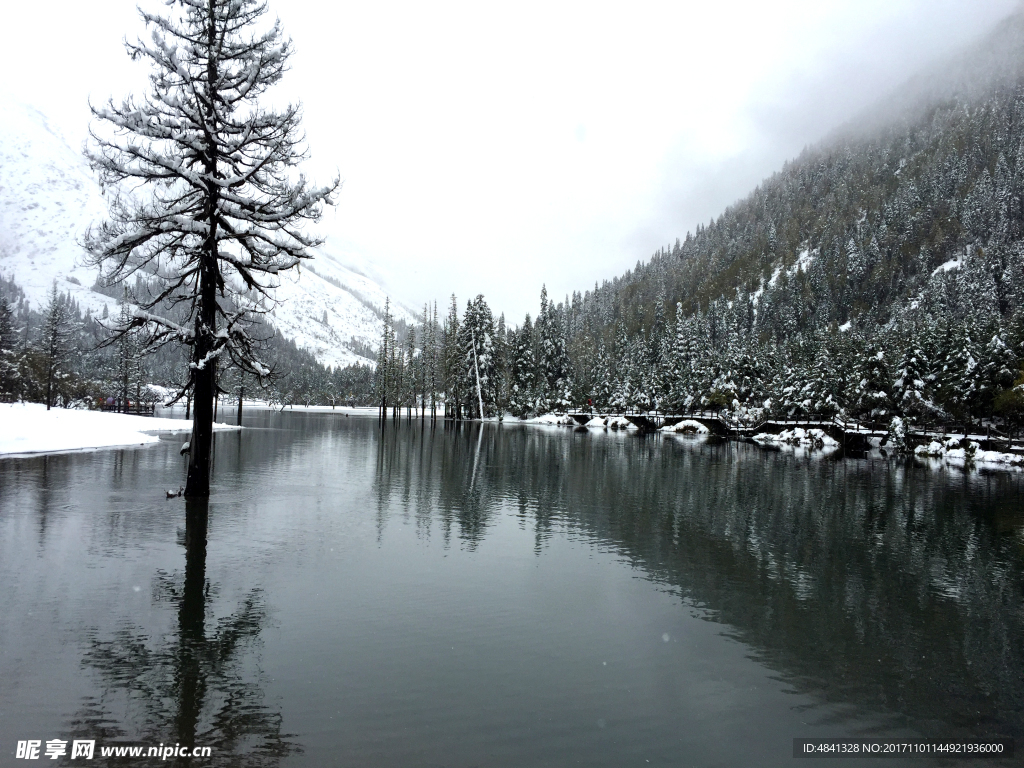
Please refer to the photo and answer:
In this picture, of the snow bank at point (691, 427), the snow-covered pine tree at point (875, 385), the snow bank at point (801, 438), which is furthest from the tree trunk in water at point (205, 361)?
the snow bank at point (691, 427)

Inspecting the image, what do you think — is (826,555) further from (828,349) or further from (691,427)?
(828,349)

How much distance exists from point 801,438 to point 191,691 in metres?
72.6

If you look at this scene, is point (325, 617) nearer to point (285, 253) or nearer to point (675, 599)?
point (675, 599)

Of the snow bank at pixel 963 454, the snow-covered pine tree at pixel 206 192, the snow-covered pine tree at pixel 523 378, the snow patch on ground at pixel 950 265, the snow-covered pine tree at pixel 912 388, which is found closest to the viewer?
the snow-covered pine tree at pixel 206 192

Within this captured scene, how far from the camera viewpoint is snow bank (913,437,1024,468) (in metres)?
48.4

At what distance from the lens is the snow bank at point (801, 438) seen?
65938 millimetres

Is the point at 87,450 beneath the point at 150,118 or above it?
beneath

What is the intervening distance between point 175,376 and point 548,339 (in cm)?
14743

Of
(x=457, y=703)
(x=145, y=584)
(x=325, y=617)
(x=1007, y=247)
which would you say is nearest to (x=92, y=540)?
(x=145, y=584)

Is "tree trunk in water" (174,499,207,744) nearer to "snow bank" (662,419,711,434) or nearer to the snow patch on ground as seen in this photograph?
"snow bank" (662,419,711,434)

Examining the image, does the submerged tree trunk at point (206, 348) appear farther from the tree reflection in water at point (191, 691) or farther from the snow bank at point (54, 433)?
the snow bank at point (54, 433)

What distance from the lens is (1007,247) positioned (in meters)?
154

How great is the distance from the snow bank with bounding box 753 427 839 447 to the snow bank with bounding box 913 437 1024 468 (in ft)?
33.1

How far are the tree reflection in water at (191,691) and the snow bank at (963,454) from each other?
187ft
